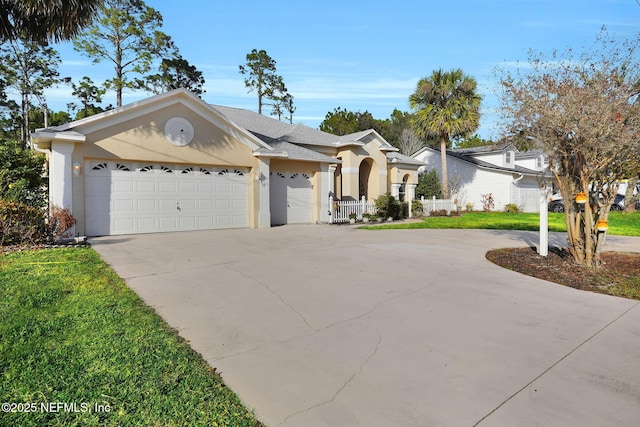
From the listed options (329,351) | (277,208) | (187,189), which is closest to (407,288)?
(329,351)

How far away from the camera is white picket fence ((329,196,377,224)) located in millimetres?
17562

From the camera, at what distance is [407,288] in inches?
231

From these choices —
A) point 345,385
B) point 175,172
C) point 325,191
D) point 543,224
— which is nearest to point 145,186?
point 175,172

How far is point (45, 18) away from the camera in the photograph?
32.8 feet

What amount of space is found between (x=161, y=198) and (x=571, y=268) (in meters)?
12.4

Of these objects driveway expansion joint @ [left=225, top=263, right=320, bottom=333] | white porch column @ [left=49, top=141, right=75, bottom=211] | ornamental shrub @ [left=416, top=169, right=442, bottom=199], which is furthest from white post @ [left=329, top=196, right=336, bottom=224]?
ornamental shrub @ [left=416, top=169, right=442, bottom=199]

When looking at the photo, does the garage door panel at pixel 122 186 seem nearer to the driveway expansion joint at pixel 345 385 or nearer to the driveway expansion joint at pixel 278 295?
the driveway expansion joint at pixel 278 295

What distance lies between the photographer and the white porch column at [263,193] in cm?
1493

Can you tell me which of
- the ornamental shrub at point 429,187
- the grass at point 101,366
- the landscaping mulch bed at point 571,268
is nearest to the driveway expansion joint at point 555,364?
the landscaping mulch bed at point 571,268

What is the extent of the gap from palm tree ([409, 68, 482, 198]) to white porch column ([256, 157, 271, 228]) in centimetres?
1473

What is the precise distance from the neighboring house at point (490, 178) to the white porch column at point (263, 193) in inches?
701

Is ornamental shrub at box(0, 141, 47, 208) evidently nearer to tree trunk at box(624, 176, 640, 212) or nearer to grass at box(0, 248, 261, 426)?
grass at box(0, 248, 261, 426)

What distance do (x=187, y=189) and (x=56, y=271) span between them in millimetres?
7135

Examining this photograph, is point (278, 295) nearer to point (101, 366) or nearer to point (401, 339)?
point (401, 339)
